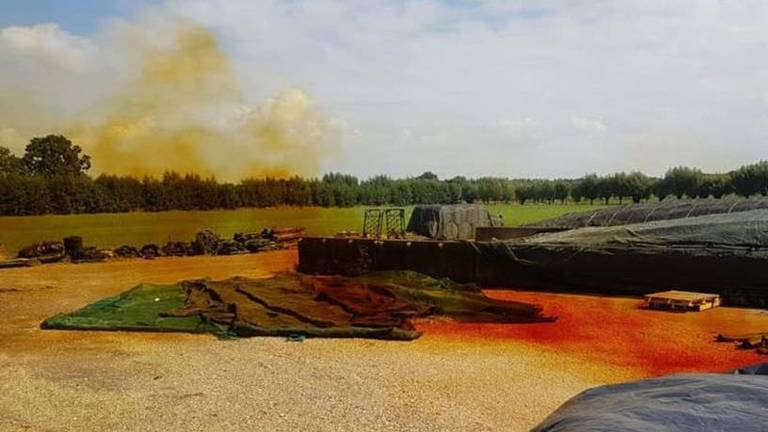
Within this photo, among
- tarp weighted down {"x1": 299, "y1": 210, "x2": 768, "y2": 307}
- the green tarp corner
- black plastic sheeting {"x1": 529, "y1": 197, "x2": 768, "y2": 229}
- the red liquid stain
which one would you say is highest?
black plastic sheeting {"x1": 529, "y1": 197, "x2": 768, "y2": 229}

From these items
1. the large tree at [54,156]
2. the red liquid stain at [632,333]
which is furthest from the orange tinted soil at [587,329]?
the large tree at [54,156]

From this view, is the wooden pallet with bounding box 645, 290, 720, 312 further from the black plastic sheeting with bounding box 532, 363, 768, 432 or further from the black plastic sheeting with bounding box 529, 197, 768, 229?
the black plastic sheeting with bounding box 532, 363, 768, 432

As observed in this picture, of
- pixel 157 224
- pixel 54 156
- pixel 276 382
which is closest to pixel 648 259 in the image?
pixel 276 382

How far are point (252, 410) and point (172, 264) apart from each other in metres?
18.9

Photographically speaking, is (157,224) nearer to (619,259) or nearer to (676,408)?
(619,259)

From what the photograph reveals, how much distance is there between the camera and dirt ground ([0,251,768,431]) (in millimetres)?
7621

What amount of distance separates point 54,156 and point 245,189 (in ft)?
73.6

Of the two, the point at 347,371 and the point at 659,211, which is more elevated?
the point at 659,211

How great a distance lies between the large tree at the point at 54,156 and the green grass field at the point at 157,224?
19.4 m

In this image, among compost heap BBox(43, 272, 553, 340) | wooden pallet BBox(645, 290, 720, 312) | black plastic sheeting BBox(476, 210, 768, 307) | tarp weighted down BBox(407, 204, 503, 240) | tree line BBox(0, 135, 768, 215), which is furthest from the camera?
tree line BBox(0, 135, 768, 215)

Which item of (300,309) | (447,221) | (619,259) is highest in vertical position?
(447,221)

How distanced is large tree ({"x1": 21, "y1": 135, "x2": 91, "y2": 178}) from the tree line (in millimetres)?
77

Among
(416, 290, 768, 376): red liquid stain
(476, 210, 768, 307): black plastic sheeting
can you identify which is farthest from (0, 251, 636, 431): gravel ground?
(476, 210, 768, 307): black plastic sheeting

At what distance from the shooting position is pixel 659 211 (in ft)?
84.1
